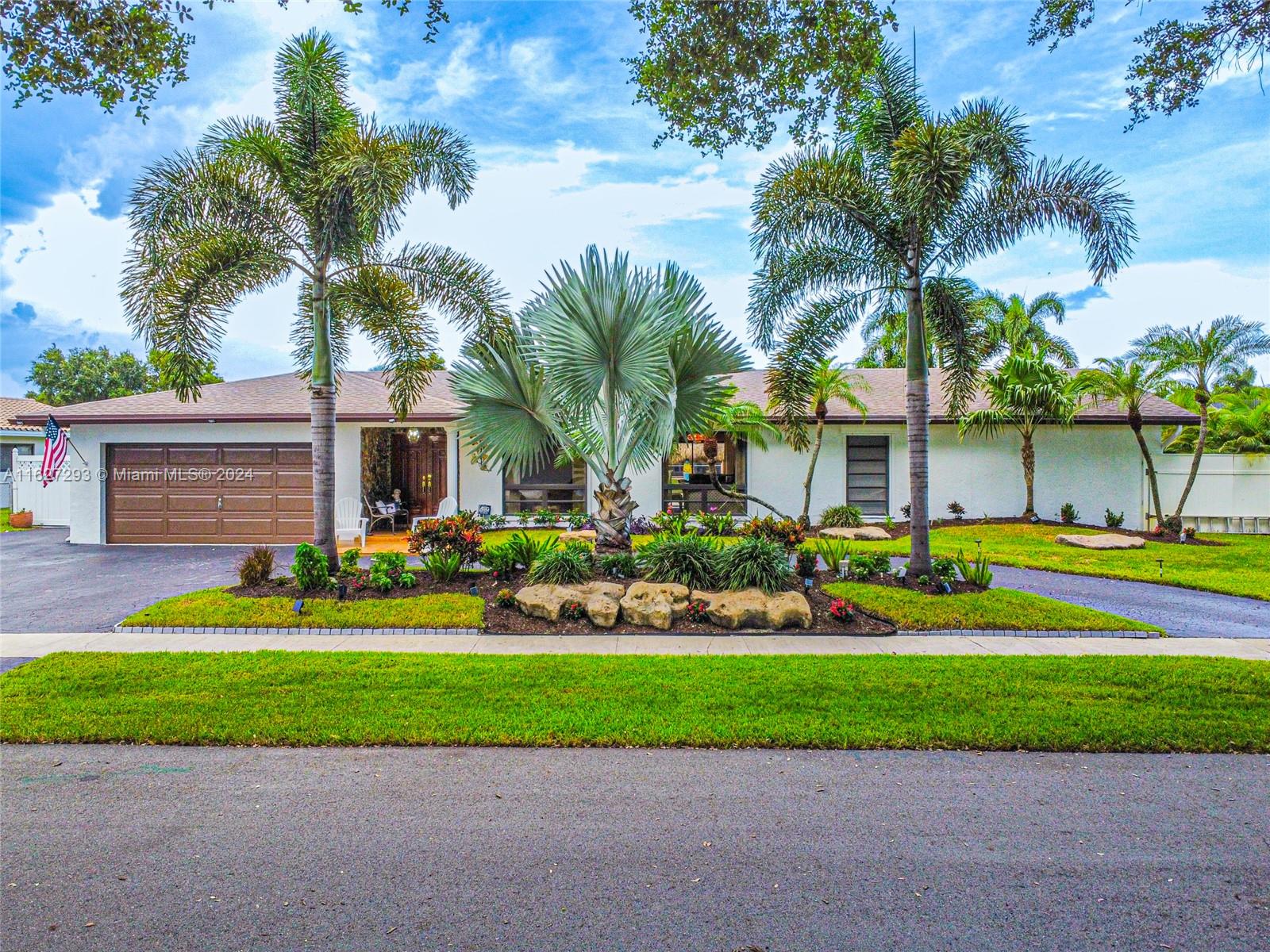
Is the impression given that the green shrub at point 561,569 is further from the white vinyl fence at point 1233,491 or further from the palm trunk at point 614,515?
the white vinyl fence at point 1233,491

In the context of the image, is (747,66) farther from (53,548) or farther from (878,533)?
(53,548)

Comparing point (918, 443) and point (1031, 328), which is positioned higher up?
point (1031, 328)

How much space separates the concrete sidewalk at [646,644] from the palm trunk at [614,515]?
1937 mm

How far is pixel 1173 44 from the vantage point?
657cm

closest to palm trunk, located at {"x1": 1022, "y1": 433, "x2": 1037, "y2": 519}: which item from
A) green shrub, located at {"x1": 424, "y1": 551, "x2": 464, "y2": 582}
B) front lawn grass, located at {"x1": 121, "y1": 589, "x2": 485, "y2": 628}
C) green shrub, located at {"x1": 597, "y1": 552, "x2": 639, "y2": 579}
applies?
green shrub, located at {"x1": 597, "y1": 552, "x2": 639, "y2": 579}

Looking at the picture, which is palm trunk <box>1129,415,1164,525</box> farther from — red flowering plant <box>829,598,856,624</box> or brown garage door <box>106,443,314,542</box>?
brown garage door <box>106,443,314,542</box>

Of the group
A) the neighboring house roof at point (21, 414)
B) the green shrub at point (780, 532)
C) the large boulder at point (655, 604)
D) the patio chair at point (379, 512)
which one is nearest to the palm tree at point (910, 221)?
the green shrub at point (780, 532)

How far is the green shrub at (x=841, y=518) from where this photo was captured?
1587 centimetres

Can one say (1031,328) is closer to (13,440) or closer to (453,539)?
(453,539)

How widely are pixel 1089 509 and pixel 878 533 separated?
6.13 metres

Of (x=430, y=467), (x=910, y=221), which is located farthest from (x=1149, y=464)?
(x=430, y=467)

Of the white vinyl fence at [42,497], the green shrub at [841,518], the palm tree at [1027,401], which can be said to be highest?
the palm tree at [1027,401]

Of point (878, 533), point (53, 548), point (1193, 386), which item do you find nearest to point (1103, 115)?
point (878, 533)

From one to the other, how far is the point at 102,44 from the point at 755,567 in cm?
791
